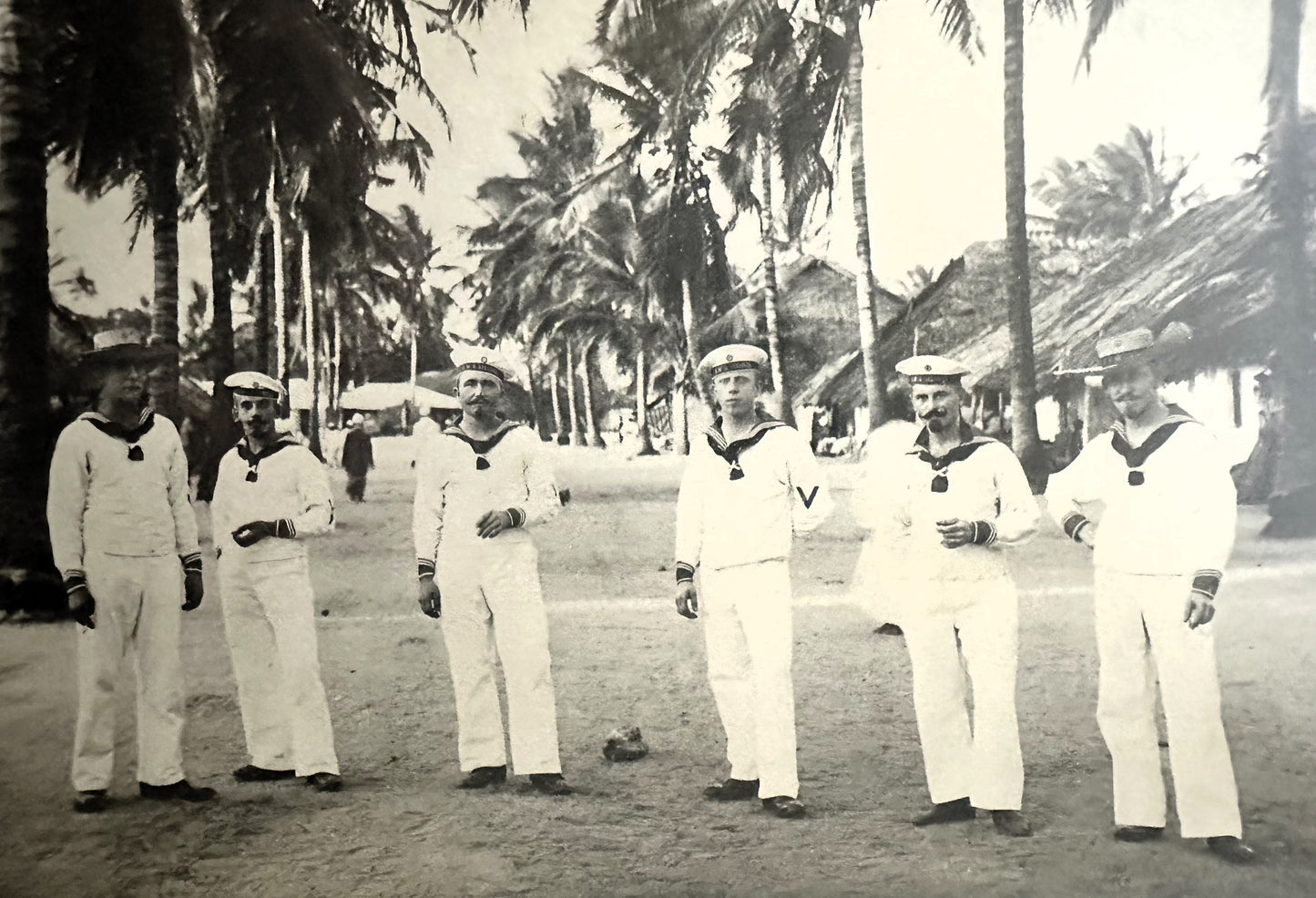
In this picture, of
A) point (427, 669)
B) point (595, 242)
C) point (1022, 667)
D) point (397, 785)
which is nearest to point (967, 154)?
point (595, 242)

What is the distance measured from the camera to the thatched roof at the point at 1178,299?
124 inches

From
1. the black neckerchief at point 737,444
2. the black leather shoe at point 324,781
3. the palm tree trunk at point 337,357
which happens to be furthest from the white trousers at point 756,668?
the palm tree trunk at point 337,357

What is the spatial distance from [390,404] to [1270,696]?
2.86 metres

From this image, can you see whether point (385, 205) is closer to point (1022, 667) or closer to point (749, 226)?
point (749, 226)

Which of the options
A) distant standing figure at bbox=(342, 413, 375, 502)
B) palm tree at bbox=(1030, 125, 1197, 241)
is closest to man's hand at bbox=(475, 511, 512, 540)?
distant standing figure at bbox=(342, 413, 375, 502)

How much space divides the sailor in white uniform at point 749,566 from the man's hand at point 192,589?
61.3 inches

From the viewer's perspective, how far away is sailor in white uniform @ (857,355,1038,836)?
288cm

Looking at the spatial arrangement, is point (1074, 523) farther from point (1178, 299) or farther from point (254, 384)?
point (254, 384)

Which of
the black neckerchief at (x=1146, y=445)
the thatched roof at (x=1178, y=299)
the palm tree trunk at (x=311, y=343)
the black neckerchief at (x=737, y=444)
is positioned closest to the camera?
the black neckerchief at (x=1146, y=445)

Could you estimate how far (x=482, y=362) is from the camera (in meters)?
3.21

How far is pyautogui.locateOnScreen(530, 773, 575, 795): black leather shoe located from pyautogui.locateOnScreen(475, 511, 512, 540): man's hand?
0.74 m

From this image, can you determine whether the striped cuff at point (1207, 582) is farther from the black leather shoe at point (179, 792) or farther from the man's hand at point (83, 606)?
the man's hand at point (83, 606)

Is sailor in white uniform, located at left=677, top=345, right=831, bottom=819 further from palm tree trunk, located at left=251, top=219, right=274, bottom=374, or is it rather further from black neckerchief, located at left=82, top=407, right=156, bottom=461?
black neckerchief, located at left=82, top=407, right=156, bottom=461

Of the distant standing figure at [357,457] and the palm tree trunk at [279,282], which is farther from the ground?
the palm tree trunk at [279,282]
